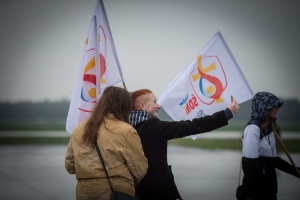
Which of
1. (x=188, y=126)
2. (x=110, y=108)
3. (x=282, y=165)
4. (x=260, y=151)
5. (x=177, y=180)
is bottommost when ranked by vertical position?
(x=177, y=180)

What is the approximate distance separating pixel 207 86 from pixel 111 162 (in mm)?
Answer: 2052

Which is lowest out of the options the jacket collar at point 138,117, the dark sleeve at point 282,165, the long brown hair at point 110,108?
the dark sleeve at point 282,165

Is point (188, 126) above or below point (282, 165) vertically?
above

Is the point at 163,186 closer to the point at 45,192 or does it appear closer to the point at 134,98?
the point at 134,98

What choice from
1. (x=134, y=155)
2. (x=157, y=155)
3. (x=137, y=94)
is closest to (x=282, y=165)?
(x=157, y=155)

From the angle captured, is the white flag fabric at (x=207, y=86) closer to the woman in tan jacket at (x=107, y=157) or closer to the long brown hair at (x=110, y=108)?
the long brown hair at (x=110, y=108)

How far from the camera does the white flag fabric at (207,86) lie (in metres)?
5.38

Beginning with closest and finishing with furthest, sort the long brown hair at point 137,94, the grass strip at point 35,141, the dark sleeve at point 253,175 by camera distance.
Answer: the long brown hair at point 137,94 → the dark sleeve at point 253,175 → the grass strip at point 35,141

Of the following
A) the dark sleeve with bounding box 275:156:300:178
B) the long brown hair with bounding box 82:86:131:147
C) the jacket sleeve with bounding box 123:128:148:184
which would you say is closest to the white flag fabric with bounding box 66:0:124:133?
the long brown hair with bounding box 82:86:131:147

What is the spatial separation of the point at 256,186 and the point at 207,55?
156cm

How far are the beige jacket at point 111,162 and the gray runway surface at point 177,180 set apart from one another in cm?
490

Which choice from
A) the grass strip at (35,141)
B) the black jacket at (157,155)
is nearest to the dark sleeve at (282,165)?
the black jacket at (157,155)

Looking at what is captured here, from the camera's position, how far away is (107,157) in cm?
368

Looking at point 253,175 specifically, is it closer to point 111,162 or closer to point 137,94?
point 137,94
